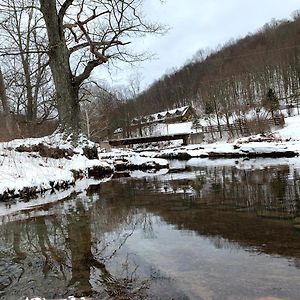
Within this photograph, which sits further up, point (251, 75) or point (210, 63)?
point (210, 63)

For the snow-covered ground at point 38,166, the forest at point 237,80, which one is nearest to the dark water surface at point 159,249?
the snow-covered ground at point 38,166

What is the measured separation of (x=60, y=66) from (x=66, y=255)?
12528 millimetres

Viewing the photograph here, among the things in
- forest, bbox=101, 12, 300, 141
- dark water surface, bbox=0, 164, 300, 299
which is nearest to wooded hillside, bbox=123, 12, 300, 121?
forest, bbox=101, 12, 300, 141

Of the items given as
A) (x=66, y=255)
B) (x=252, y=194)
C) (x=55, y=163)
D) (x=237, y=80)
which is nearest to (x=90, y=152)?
(x=55, y=163)

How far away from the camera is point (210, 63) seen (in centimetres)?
9869

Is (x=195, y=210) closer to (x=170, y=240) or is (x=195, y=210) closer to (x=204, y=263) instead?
(x=170, y=240)

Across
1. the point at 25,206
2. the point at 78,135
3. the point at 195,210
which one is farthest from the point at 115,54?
the point at 195,210

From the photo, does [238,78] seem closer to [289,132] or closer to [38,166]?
[289,132]

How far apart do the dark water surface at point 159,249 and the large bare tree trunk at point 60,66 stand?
8.09 metres

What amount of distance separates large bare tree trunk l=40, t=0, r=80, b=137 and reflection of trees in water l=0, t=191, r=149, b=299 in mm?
9322

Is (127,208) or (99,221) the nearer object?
(99,221)

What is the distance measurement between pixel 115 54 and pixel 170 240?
45.6ft

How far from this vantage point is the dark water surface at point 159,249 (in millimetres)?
3701

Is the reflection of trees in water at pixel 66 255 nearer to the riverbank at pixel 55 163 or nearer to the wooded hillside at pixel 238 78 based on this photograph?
the riverbank at pixel 55 163
